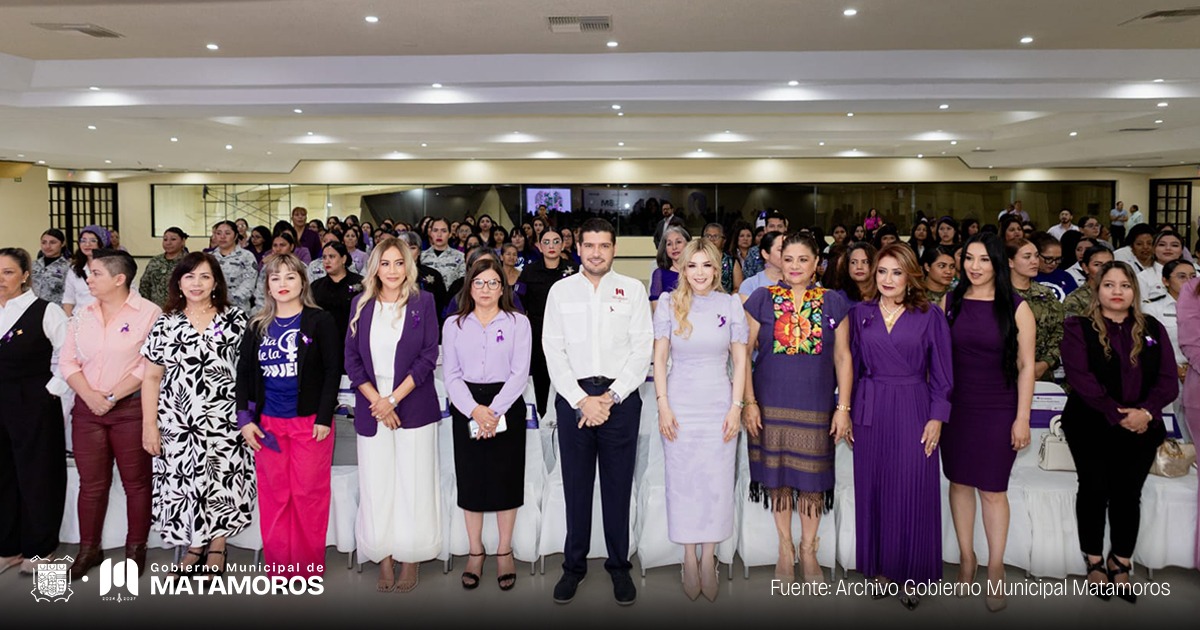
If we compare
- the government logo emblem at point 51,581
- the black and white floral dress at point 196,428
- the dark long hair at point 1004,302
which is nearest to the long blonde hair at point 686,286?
the dark long hair at point 1004,302

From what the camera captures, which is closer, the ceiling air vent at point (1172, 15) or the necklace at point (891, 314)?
the necklace at point (891, 314)

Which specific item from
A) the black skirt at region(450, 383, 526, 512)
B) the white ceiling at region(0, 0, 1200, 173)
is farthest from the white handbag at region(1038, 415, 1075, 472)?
the white ceiling at region(0, 0, 1200, 173)

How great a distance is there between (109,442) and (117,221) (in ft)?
71.1

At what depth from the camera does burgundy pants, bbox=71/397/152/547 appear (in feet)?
13.0

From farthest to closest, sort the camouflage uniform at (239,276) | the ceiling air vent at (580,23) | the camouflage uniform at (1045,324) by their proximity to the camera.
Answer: the ceiling air vent at (580,23) < the camouflage uniform at (239,276) < the camouflage uniform at (1045,324)

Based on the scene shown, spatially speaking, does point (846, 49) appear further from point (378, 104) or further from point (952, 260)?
point (378, 104)

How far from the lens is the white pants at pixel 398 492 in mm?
3869

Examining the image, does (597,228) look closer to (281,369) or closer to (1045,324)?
(281,369)

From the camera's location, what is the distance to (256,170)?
20.3 m

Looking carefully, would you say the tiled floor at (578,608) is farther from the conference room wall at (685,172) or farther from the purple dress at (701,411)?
the conference room wall at (685,172)

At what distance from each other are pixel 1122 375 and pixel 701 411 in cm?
193

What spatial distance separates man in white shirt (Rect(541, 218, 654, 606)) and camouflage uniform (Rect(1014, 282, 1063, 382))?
87.4 inches

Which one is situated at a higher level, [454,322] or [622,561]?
[454,322]

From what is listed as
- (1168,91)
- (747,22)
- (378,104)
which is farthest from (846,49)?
(378,104)
